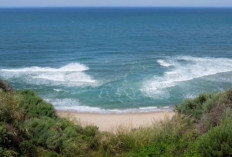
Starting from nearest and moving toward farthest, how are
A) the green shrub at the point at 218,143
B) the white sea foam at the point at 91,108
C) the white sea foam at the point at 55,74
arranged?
the green shrub at the point at 218,143, the white sea foam at the point at 91,108, the white sea foam at the point at 55,74

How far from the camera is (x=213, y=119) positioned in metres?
11.0

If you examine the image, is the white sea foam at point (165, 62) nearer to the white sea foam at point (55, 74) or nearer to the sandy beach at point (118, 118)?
the white sea foam at point (55, 74)

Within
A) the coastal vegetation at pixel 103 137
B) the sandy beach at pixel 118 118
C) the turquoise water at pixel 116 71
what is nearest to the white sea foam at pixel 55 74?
the turquoise water at pixel 116 71

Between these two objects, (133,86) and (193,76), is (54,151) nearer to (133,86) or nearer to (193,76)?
(133,86)

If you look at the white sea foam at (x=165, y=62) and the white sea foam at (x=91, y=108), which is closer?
the white sea foam at (x=91, y=108)

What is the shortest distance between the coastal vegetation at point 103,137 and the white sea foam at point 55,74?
17.6 meters

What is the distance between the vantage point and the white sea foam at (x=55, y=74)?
3008cm

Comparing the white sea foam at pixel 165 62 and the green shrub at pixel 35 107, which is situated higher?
the green shrub at pixel 35 107

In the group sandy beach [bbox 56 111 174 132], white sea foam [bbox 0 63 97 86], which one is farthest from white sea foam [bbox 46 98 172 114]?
white sea foam [bbox 0 63 97 86]

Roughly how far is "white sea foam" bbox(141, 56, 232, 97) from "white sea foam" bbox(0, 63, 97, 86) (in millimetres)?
6329

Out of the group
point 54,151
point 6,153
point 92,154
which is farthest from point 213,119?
point 6,153

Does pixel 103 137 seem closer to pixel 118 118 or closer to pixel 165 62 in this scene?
pixel 118 118

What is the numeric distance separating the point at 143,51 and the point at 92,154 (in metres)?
36.3

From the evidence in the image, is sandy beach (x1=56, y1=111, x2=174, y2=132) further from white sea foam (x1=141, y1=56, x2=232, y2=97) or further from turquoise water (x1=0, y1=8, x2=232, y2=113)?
white sea foam (x1=141, y1=56, x2=232, y2=97)
